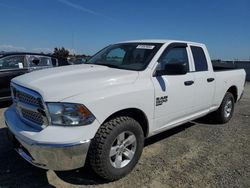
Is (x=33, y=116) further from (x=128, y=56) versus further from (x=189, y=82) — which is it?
(x=189, y=82)

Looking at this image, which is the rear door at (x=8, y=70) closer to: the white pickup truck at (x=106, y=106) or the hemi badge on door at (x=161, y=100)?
the white pickup truck at (x=106, y=106)

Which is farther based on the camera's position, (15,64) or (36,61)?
(36,61)

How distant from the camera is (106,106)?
10.2ft

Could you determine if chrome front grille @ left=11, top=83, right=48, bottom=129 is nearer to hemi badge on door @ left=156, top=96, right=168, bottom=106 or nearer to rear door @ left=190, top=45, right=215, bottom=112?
hemi badge on door @ left=156, top=96, right=168, bottom=106

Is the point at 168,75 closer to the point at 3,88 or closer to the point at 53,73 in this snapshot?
the point at 53,73

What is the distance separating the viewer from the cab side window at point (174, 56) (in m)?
4.16

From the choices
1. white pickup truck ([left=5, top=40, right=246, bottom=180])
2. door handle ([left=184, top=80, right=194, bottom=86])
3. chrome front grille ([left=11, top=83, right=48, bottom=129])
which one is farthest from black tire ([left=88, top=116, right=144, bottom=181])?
door handle ([left=184, top=80, right=194, bottom=86])

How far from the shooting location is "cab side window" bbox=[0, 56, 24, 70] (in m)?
7.61

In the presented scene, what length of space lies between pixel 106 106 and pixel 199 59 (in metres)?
2.76

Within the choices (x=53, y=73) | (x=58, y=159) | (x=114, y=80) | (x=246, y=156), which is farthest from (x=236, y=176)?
(x=53, y=73)

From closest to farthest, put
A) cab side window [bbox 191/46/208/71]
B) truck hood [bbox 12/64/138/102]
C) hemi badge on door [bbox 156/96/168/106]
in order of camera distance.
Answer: truck hood [bbox 12/64/138/102], hemi badge on door [bbox 156/96/168/106], cab side window [bbox 191/46/208/71]

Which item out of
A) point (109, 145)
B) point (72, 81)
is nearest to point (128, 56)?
point (72, 81)

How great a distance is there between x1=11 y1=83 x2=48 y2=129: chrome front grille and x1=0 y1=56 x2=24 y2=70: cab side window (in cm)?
463

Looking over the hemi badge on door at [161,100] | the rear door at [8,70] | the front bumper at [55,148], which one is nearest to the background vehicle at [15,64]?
the rear door at [8,70]
